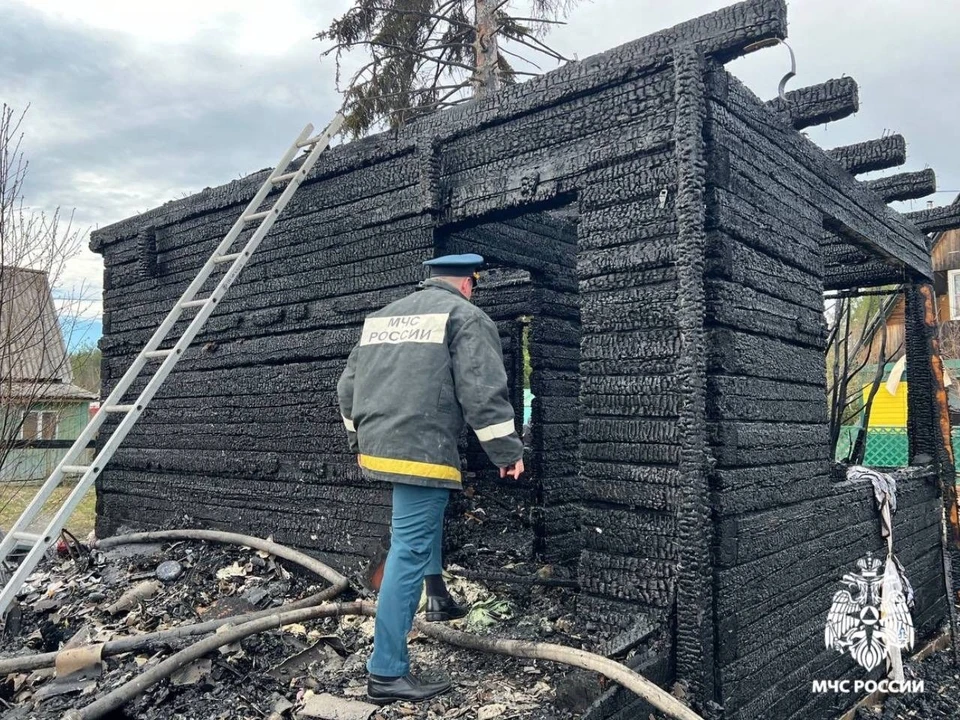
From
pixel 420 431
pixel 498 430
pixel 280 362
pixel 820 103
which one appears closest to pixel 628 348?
pixel 498 430

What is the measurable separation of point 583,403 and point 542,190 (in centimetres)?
A: 127

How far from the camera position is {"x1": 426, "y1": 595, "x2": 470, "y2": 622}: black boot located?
379cm

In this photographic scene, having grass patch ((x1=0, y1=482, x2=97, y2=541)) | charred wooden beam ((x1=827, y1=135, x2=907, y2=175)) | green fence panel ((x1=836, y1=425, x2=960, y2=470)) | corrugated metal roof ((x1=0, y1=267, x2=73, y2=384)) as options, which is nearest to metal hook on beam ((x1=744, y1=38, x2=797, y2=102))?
charred wooden beam ((x1=827, y1=135, x2=907, y2=175))

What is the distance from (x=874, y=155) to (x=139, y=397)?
5536 mm

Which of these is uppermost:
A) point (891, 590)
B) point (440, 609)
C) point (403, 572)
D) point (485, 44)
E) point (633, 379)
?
point (485, 44)

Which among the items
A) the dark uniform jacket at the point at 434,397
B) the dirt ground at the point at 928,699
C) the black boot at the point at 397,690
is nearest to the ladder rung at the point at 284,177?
the dark uniform jacket at the point at 434,397

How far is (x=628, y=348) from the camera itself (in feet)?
12.1

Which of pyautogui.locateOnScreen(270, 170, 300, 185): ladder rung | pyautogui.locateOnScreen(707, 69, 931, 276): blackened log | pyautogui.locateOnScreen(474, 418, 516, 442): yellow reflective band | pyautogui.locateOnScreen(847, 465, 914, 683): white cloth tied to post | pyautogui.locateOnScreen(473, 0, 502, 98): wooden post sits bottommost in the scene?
pyautogui.locateOnScreen(847, 465, 914, 683): white cloth tied to post

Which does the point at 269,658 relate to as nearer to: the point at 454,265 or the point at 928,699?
the point at 454,265

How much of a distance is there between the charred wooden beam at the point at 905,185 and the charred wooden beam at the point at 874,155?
0.77 m

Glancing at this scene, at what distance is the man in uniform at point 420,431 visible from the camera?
3230 millimetres

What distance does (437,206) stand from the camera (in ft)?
15.5

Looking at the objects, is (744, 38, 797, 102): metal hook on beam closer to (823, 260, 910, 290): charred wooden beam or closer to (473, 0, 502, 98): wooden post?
(823, 260, 910, 290): charred wooden beam

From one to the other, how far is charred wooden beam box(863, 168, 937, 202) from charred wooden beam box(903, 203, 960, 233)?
678mm
